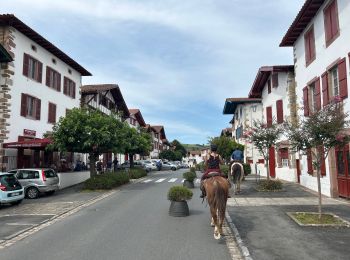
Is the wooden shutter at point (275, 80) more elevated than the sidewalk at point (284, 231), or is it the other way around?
the wooden shutter at point (275, 80)

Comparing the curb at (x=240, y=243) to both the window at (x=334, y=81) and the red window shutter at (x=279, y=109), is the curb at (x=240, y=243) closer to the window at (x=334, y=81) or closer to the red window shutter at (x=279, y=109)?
the window at (x=334, y=81)

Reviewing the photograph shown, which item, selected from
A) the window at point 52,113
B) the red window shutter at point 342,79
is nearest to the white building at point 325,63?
the red window shutter at point 342,79

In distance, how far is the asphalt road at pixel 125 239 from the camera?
7.45 m

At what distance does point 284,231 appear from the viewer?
9422mm

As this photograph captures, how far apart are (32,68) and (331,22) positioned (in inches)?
751

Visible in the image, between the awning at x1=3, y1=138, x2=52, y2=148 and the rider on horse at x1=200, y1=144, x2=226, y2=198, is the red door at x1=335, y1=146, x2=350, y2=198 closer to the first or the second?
the rider on horse at x1=200, y1=144, x2=226, y2=198

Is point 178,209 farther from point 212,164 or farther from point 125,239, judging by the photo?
point 125,239

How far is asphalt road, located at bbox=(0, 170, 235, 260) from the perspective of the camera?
745 centimetres

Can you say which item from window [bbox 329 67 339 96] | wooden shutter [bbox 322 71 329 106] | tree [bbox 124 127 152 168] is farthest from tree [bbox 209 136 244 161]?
window [bbox 329 67 339 96]

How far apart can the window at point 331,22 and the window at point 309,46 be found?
1890mm

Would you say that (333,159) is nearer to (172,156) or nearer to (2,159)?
(2,159)

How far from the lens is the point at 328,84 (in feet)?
55.0

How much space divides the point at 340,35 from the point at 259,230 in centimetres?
979

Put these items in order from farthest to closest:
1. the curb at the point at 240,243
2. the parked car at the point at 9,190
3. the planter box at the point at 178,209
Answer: the parked car at the point at 9,190, the planter box at the point at 178,209, the curb at the point at 240,243
